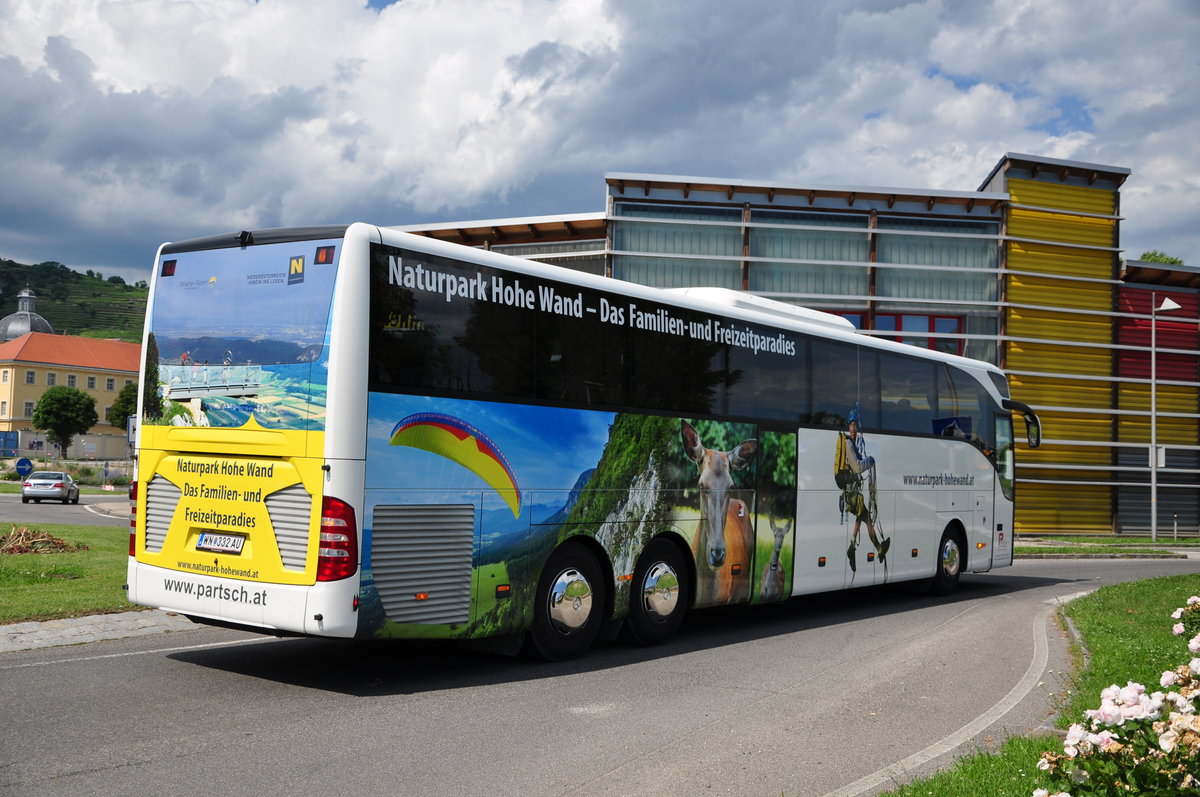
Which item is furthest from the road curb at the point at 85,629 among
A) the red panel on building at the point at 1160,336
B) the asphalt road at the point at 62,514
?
the red panel on building at the point at 1160,336

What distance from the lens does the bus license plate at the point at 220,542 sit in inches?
316

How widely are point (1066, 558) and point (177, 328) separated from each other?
76.5 ft

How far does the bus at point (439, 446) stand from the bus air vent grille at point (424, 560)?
18 mm

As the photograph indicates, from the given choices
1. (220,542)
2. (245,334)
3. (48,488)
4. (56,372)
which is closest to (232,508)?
(220,542)

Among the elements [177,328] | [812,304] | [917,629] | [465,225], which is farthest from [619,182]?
[177,328]

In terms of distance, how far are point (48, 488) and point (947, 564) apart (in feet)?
126

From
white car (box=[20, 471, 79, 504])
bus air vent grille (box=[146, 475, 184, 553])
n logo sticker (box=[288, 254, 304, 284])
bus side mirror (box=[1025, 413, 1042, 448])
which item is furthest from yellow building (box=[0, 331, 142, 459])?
n logo sticker (box=[288, 254, 304, 284])

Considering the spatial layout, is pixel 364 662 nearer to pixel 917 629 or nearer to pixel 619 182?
pixel 917 629

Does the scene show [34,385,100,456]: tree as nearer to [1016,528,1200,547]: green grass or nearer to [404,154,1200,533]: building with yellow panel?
[404,154,1200,533]: building with yellow panel

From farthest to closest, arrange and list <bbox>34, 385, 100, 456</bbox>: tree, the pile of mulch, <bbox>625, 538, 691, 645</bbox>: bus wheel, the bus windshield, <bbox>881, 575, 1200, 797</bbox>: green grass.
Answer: <bbox>34, 385, 100, 456</bbox>: tree < the pile of mulch < <bbox>625, 538, 691, 645</bbox>: bus wheel < the bus windshield < <bbox>881, 575, 1200, 797</bbox>: green grass

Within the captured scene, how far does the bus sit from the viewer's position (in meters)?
7.76

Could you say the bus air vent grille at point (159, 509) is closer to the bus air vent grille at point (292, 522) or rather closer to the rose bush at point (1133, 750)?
the bus air vent grille at point (292, 522)

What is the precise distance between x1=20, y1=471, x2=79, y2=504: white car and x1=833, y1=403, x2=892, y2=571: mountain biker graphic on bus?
3888 centimetres

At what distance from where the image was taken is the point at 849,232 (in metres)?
31.7
